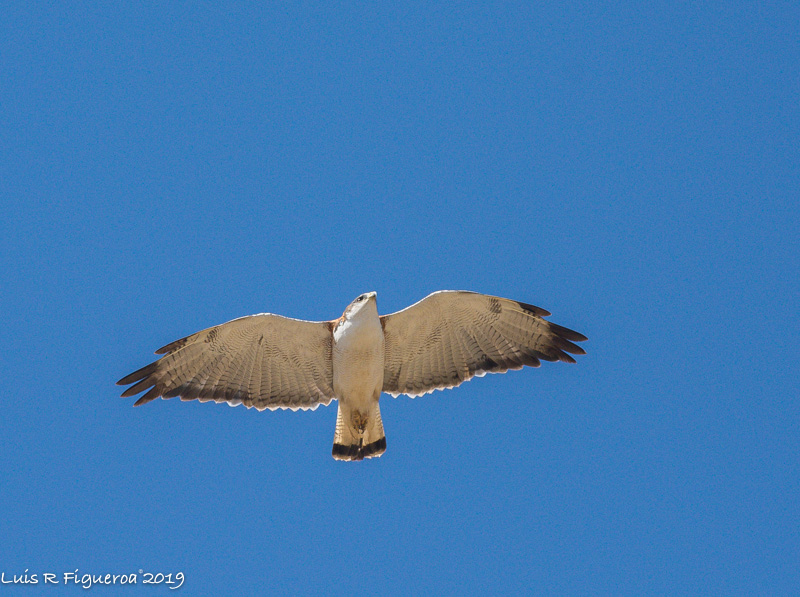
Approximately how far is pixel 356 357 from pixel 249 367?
5.68ft

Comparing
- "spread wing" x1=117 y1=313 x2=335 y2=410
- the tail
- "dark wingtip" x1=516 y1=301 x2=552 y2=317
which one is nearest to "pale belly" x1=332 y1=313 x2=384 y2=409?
the tail

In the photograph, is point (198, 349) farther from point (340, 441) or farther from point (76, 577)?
point (76, 577)

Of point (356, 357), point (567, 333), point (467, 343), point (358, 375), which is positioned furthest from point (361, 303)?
point (567, 333)

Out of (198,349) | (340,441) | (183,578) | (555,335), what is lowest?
(183,578)

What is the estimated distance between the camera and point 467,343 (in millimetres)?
11688

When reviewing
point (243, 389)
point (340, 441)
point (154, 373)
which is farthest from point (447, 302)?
point (154, 373)

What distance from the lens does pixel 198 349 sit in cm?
1133

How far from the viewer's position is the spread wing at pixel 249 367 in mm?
11086

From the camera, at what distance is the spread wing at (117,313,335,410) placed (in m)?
11.1

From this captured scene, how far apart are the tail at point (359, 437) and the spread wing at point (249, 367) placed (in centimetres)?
65

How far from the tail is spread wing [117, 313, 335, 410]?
0.65 meters

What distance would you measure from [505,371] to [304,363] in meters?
2.91

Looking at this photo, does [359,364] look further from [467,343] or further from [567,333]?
[567,333]

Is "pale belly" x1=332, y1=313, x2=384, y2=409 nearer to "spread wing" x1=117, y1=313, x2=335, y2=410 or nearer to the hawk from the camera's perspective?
the hawk
